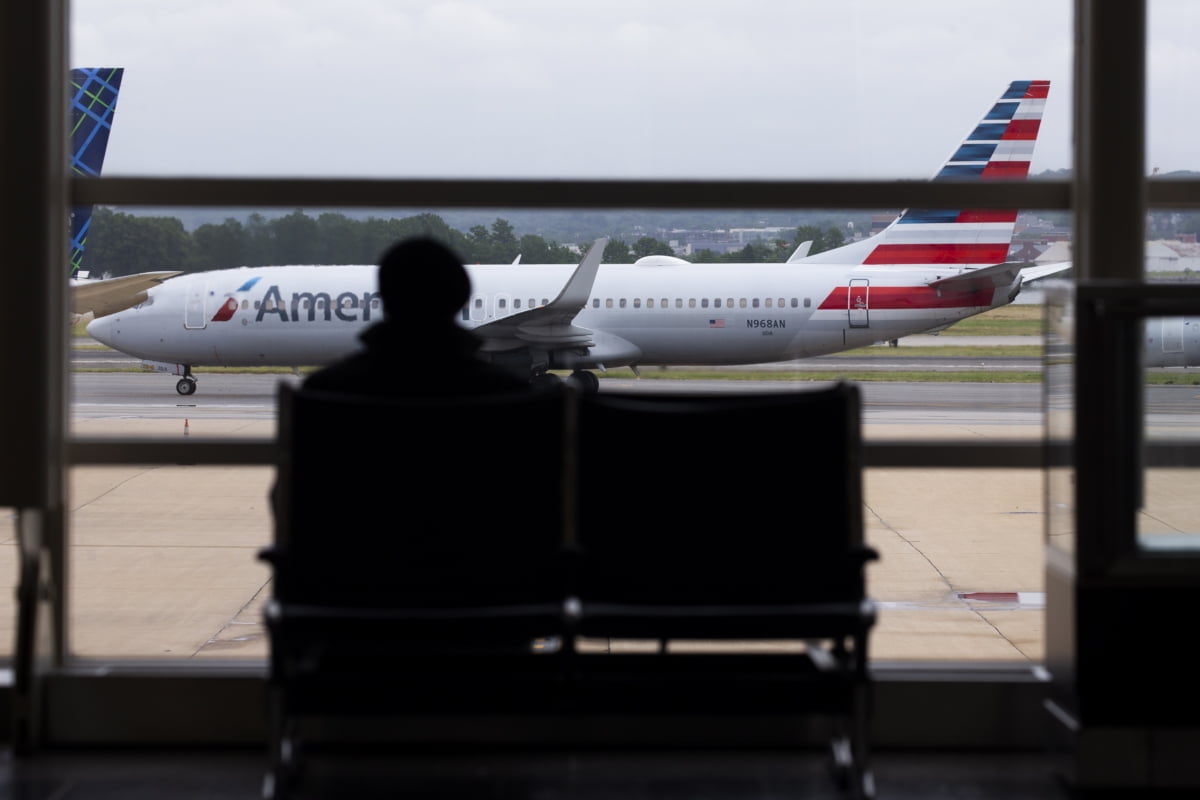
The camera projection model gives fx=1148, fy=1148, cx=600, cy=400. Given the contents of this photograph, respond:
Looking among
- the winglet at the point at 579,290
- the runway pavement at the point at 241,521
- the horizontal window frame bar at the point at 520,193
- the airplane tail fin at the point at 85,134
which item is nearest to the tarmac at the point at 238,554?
the runway pavement at the point at 241,521

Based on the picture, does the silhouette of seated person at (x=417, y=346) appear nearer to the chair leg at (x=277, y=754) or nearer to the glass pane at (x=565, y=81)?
the chair leg at (x=277, y=754)

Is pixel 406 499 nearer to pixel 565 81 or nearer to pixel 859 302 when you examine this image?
pixel 565 81

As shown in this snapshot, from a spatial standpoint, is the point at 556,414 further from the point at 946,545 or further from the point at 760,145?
the point at 946,545

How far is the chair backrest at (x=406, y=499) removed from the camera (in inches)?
77.5

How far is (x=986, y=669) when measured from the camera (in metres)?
2.76

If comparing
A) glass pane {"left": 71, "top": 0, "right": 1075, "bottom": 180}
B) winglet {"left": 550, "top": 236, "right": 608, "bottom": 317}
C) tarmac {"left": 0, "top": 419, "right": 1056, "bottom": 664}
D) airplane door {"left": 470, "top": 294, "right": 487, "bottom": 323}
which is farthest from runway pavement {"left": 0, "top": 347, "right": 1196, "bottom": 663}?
winglet {"left": 550, "top": 236, "right": 608, "bottom": 317}

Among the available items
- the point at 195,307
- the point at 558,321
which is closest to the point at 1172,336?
the point at 195,307

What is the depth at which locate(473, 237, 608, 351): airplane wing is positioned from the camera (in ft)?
49.2

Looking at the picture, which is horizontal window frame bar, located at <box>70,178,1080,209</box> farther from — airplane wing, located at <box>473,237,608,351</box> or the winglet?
the winglet

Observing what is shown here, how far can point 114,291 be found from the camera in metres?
3.01

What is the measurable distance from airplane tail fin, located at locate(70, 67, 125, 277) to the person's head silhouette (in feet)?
3.45

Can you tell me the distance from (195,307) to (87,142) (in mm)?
596

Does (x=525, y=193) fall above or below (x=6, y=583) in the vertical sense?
above

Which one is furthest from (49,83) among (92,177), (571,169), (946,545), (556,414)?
(946,545)
